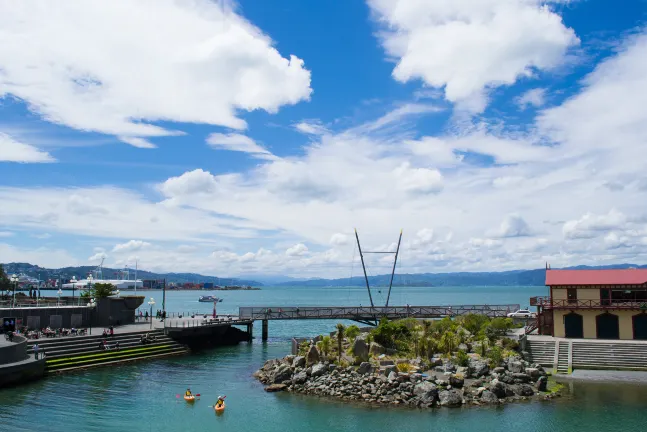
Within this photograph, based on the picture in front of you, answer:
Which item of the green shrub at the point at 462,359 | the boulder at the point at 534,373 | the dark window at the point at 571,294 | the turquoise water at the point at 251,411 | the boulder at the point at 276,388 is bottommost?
the turquoise water at the point at 251,411

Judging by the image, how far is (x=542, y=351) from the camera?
50.9 metres

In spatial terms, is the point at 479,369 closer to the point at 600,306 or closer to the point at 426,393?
the point at 426,393

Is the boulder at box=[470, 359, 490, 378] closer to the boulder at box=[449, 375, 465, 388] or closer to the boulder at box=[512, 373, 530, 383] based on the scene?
the boulder at box=[512, 373, 530, 383]

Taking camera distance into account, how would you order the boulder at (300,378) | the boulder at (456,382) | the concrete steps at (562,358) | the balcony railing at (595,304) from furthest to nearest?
1. the balcony railing at (595,304)
2. the concrete steps at (562,358)
3. the boulder at (300,378)
4. the boulder at (456,382)

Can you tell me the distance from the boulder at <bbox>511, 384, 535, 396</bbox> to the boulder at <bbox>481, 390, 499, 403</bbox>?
2507 millimetres

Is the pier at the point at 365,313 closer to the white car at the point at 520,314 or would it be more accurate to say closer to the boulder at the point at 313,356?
the white car at the point at 520,314

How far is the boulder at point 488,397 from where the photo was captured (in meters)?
37.8

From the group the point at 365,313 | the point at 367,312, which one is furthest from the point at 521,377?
the point at 365,313

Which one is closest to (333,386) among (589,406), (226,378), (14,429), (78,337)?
(226,378)

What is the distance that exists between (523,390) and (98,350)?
40.0m

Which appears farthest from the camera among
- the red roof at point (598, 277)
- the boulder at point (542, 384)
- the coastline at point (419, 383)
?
the red roof at point (598, 277)

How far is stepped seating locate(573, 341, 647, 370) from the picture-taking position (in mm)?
47375

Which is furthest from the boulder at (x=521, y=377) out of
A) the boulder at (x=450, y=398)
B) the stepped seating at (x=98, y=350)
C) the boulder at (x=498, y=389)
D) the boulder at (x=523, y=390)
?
the stepped seating at (x=98, y=350)

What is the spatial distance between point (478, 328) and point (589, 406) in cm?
1890
